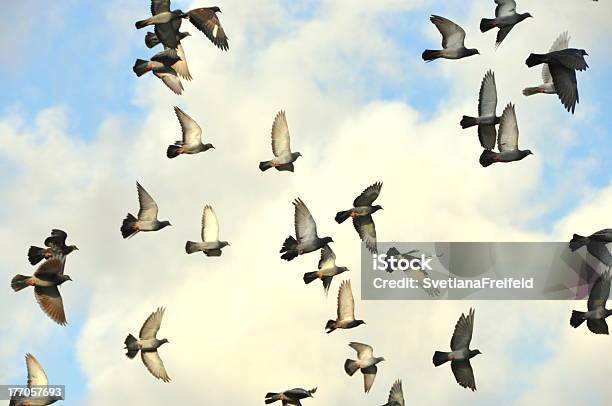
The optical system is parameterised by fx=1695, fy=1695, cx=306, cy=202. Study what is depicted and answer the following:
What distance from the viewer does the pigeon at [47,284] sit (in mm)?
46531

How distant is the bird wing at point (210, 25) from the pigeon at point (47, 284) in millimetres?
8351

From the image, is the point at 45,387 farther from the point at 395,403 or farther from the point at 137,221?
the point at 395,403

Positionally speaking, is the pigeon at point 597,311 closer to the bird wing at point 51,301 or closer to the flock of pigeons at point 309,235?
the flock of pigeons at point 309,235

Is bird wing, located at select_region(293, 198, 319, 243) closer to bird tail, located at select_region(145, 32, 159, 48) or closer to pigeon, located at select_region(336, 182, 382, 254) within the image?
pigeon, located at select_region(336, 182, 382, 254)

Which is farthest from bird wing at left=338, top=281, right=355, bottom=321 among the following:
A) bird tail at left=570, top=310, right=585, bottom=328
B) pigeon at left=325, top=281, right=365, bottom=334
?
bird tail at left=570, top=310, right=585, bottom=328

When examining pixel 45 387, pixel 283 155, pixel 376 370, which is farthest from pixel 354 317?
pixel 45 387

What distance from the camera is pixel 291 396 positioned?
4822 centimetres

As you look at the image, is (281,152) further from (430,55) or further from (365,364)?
(365,364)

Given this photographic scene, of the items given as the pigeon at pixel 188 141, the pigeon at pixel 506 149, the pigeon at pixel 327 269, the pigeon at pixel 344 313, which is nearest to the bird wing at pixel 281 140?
the pigeon at pixel 188 141

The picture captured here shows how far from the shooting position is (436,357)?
4775cm

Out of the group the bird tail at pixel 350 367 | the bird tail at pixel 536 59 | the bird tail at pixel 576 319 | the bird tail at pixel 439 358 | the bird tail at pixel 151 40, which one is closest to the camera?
the bird tail at pixel 536 59

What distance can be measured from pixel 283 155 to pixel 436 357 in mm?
7443

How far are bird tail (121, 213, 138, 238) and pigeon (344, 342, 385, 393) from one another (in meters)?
7.46

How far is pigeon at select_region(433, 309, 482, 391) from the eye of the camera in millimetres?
47812
